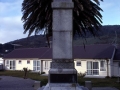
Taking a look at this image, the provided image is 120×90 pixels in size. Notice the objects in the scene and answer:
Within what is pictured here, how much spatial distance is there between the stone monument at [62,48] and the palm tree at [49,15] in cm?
524

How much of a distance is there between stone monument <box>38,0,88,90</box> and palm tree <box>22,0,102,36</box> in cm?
524

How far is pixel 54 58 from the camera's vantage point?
10.8 m

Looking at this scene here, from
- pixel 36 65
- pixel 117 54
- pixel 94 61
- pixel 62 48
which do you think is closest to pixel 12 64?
pixel 36 65

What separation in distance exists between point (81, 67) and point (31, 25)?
21.0m

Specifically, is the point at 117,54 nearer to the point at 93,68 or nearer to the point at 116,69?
the point at 116,69

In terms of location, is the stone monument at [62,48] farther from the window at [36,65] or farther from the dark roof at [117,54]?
the window at [36,65]

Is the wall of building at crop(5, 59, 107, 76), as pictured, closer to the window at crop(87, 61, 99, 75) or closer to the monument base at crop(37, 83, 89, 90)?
the window at crop(87, 61, 99, 75)

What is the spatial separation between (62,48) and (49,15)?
6465mm

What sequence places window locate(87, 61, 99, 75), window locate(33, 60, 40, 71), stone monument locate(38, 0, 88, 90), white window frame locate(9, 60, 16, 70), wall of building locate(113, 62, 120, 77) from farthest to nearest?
white window frame locate(9, 60, 16, 70)
window locate(33, 60, 40, 71)
window locate(87, 61, 99, 75)
wall of building locate(113, 62, 120, 77)
stone monument locate(38, 0, 88, 90)

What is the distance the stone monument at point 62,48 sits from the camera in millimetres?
10445

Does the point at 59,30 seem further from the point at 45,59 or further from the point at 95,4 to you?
the point at 45,59

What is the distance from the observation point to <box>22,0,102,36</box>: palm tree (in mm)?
16625

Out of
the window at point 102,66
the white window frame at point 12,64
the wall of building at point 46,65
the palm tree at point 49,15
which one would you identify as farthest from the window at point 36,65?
the palm tree at point 49,15

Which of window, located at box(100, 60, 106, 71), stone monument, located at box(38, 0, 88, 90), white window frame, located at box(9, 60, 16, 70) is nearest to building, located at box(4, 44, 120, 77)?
window, located at box(100, 60, 106, 71)
